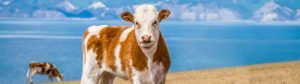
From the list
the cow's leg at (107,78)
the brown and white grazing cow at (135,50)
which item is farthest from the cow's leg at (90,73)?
the cow's leg at (107,78)

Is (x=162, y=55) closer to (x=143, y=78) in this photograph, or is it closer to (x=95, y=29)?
(x=143, y=78)

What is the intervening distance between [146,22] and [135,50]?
0.78 m

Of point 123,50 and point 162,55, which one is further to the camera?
point 123,50

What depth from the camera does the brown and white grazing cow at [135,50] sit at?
44.8 ft

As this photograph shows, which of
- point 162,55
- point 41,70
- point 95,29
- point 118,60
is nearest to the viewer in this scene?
point 162,55

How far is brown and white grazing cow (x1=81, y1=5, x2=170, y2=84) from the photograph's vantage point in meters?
13.6

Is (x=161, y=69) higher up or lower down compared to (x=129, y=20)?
lower down

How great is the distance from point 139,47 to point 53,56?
12231cm

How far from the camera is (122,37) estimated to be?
14906mm

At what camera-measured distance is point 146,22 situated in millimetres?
13570

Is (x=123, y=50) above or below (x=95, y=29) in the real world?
below

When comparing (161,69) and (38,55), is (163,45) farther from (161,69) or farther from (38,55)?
(38,55)

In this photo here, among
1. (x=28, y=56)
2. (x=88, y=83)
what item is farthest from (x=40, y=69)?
(x=28, y=56)

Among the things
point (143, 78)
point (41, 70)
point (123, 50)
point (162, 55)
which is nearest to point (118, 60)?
point (123, 50)
